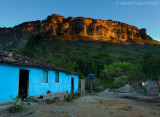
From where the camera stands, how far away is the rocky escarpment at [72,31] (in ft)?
330

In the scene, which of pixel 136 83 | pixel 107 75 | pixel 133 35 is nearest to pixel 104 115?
pixel 136 83

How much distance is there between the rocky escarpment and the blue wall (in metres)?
79.7

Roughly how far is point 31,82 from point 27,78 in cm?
40

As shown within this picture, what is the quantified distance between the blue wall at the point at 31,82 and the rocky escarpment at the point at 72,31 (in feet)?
262

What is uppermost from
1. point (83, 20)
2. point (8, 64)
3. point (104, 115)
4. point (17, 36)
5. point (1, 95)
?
point (83, 20)

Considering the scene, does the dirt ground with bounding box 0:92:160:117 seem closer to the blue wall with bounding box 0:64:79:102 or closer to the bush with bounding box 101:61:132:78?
the blue wall with bounding box 0:64:79:102

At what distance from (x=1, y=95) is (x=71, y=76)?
9512mm

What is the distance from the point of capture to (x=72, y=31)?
338ft

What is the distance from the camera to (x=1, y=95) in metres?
8.08

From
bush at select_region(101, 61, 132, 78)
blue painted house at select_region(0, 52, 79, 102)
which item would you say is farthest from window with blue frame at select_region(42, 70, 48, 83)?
bush at select_region(101, 61, 132, 78)

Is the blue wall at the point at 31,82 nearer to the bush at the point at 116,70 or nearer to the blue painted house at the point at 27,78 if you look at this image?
the blue painted house at the point at 27,78

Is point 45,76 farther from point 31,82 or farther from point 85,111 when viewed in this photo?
point 85,111

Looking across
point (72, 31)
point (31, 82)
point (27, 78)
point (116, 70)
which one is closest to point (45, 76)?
point (31, 82)

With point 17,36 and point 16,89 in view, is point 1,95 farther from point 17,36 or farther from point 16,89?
point 17,36
